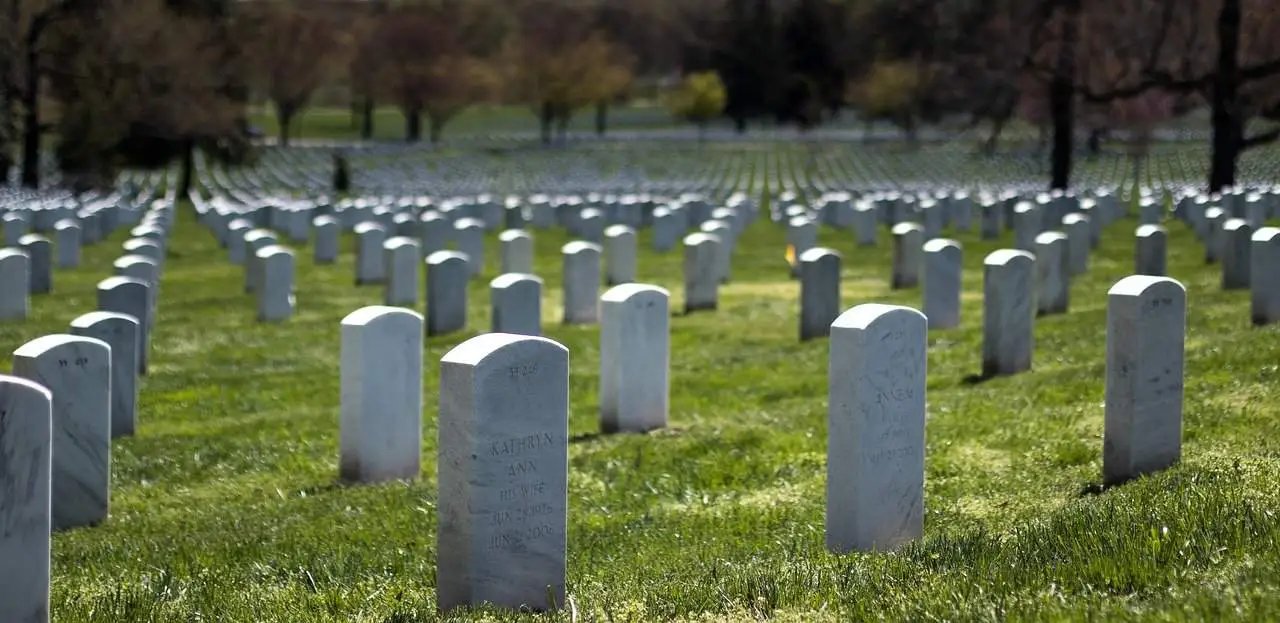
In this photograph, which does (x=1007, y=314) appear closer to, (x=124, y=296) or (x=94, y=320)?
(x=94, y=320)

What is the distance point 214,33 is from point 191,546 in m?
50.8

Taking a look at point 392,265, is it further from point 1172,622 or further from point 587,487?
point 1172,622

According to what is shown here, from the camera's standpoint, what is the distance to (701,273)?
21141 millimetres

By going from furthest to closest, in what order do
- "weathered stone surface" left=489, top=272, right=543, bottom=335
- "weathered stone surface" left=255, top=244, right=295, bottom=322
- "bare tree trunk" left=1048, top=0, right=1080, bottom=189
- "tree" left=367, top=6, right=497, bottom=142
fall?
"tree" left=367, top=6, right=497, bottom=142 < "bare tree trunk" left=1048, top=0, right=1080, bottom=189 < "weathered stone surface" left=255, top=244, right=295, bottom=322 < "weathered stone surface" left=489, top=272, right=543, bottom=335

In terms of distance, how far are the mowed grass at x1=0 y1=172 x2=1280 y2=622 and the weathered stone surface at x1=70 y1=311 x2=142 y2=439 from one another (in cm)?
21

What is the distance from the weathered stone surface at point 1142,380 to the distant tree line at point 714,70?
80.5 ft

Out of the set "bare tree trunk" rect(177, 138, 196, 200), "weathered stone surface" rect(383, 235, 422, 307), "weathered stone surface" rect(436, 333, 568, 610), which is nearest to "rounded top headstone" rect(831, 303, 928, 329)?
"weathered stone surface" rect(436, 333, 568, 610)

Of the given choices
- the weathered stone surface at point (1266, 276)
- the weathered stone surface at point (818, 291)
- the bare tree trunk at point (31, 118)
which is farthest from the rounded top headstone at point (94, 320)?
the bare tree trunk at point (31, 118)

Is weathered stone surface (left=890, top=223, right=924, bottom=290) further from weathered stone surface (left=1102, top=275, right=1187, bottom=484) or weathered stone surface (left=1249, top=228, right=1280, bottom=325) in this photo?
weathered stone surface (left=1102, top=275, right=1187, bottom=484)

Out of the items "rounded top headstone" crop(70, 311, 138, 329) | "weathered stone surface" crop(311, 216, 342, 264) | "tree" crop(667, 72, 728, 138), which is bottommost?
"weathered stone surface" crop(311, 216, 342, 264)

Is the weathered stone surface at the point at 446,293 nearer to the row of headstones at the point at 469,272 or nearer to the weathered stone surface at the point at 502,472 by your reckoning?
the row of headstones at the point at 469,272

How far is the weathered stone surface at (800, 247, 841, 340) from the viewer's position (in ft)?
57.3

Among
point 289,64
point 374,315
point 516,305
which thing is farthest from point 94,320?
point 289,64

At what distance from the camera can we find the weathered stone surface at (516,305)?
49.1ft
